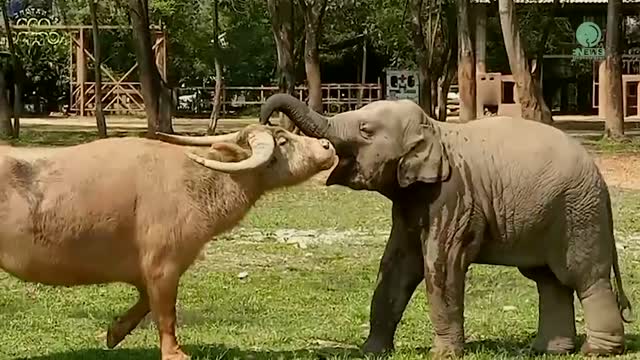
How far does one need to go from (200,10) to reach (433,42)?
1334 cm

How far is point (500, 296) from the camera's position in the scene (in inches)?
438

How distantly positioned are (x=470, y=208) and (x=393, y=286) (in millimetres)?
822

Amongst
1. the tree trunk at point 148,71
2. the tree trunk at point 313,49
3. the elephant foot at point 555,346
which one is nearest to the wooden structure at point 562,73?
the tree trunk at point 313,49

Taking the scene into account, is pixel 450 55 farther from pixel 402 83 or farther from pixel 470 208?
pixel 470 208

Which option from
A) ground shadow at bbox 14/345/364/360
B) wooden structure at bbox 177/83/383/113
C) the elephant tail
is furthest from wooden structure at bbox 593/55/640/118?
ground shadow at bbox 14/345/364/360

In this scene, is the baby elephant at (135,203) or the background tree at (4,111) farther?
the background tree at (4,111)

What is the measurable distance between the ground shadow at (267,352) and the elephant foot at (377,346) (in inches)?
2.3

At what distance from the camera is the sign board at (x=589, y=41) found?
46.5m

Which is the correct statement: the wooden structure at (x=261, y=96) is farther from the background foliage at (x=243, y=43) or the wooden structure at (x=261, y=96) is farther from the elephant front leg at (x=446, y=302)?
the elephant front leg at (x=446, y=302)

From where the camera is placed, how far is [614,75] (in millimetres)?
27812

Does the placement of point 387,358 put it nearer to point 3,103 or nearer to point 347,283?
point 347,283

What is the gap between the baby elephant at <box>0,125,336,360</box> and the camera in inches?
295

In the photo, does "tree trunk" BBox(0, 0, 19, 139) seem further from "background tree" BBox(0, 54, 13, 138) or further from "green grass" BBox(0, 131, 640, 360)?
"green grass" BBox(0, 131, 640, 360)

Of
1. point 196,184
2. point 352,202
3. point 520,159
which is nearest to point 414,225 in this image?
point 520,159
